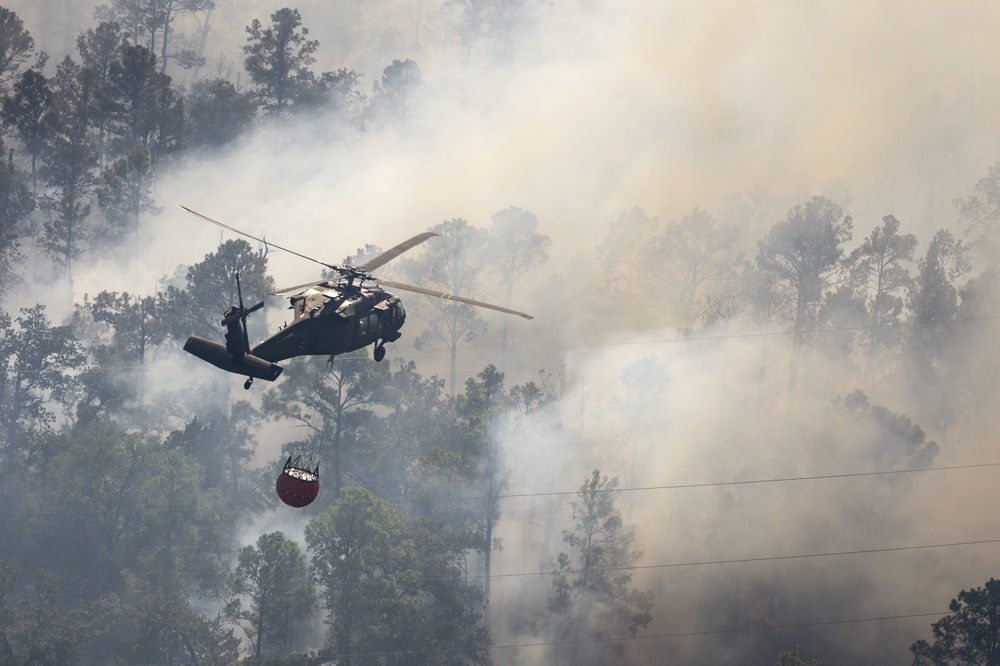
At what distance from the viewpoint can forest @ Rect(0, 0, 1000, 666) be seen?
292 feet

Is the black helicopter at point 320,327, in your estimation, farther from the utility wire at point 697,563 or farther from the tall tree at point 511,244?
the tall tree at point 511,244

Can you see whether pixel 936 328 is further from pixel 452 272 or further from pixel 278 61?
pixel 278 61

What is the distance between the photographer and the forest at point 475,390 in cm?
8894

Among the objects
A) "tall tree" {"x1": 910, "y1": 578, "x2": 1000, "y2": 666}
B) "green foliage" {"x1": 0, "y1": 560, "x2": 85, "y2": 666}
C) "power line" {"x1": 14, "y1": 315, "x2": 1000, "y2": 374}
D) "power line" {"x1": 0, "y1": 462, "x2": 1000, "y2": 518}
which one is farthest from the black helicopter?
"power line" {"x1": 14, "y1": 315, "x2": 1000, "y2": 374}

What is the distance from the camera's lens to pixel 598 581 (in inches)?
3543

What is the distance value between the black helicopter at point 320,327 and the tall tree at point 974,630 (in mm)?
48453

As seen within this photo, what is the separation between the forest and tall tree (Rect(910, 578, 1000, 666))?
16.0 inches

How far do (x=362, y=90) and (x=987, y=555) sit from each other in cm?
9556

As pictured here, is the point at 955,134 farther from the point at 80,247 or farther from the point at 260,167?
the point at 80,247

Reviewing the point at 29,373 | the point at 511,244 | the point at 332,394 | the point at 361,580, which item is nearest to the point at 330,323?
the point at 361,580

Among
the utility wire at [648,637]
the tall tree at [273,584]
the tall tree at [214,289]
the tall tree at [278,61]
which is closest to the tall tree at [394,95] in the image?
the tall tree at [278,61]

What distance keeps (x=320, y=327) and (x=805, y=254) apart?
78961 millimetres

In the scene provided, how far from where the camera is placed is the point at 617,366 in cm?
11144

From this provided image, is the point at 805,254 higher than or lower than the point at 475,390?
higher
